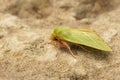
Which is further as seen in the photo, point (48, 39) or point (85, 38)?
point (48, 39)

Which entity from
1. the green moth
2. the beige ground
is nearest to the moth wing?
the green moth

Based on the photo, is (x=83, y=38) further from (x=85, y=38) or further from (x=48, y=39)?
(x=48, y=39)

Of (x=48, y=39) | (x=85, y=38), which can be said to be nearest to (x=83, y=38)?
(x=85, y=38)

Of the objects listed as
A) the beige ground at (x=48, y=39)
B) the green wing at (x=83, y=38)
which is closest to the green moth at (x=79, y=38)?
the green wing at (x=83, y=38)

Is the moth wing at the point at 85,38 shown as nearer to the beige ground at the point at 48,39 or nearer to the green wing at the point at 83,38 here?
the green wing at the point at 83,38

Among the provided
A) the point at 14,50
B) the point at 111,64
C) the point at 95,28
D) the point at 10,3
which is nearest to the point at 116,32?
the point at 95,28

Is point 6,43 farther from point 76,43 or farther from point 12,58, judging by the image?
point 76,43

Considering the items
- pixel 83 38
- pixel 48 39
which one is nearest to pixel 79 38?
pixel 83 38
